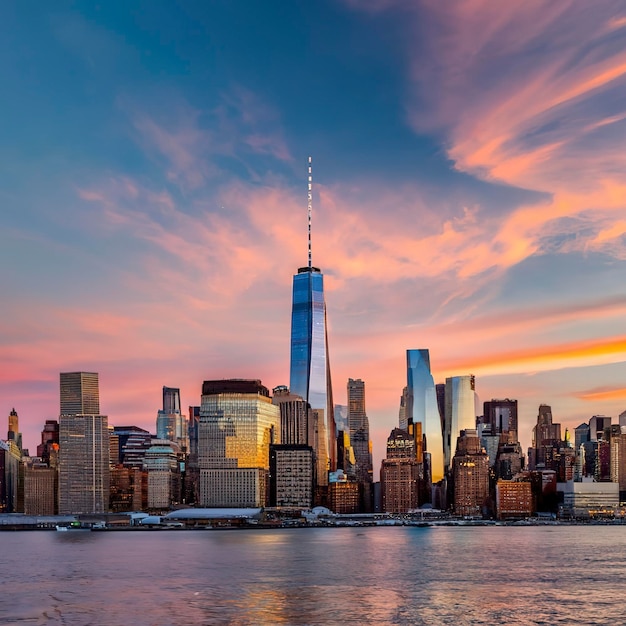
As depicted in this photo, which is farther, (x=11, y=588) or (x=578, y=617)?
(x=11, y=588)

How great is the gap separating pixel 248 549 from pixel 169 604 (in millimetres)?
92798

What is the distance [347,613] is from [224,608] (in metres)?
11.7

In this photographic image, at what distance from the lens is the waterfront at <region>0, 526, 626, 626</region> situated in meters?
87.1

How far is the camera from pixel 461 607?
92375 mm

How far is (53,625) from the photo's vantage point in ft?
270

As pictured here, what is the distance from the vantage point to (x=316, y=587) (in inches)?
4296

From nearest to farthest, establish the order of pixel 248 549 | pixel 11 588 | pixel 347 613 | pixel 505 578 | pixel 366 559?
pixel 347 613 < pixel 11 588 < pixel 505 578 < pixel 366 559 < pixel 248 549

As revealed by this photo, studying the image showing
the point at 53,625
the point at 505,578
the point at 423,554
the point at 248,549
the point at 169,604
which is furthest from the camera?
the point at 248,549

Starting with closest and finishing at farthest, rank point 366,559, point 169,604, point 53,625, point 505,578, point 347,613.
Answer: point 53,625 < point 347,613 < point 169,604 < point 505,578 < point 366,559

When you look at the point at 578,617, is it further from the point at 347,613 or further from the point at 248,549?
the point at 248,549

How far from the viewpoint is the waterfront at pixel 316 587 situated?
87.1 metres

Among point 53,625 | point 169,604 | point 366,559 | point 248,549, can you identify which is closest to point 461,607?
point 169,604

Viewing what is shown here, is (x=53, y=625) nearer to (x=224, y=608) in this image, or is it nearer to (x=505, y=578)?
(x=224, y=608)

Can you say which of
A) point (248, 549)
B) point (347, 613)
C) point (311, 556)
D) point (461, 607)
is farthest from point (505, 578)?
point (248, 549)
